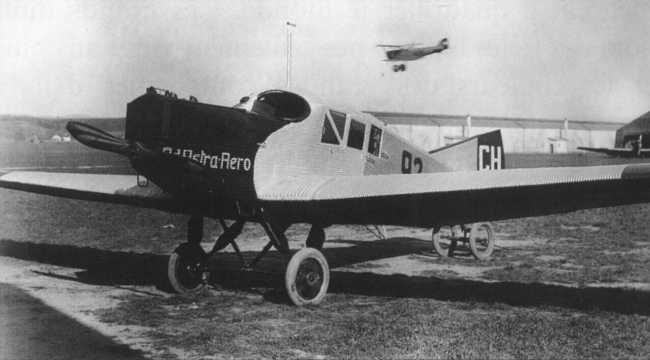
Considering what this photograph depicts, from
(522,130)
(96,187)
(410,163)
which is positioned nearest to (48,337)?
(96,187)

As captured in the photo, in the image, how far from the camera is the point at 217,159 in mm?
7215

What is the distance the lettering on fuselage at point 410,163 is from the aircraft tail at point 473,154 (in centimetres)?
98

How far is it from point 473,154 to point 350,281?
4.30 metres

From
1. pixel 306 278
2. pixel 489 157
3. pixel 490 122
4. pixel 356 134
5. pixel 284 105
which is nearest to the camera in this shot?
pixel 306 278

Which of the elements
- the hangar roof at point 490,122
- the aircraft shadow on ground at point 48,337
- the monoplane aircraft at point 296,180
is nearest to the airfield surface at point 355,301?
the aircraft shadow on ground at point 48,337

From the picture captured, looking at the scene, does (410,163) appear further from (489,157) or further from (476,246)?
(489,157)

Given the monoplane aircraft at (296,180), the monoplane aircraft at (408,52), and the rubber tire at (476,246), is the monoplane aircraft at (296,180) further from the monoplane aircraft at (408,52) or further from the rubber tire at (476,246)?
the monoplane aircraft at (408,52)

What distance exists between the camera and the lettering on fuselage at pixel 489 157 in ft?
Result: 40.7

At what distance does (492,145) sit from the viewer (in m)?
12.6

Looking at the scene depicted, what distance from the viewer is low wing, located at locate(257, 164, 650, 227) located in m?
6.25

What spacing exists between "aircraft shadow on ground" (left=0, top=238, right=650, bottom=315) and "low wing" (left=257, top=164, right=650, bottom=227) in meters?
1.02

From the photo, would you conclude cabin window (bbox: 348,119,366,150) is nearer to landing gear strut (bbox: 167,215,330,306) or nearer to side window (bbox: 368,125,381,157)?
side window (bbox: 368,125,381,157)

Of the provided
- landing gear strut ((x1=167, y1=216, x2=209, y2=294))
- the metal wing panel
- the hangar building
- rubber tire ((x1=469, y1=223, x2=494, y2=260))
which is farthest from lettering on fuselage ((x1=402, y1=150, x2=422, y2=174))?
the hangar building

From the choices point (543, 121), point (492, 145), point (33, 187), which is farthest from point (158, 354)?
point (543, 121)
